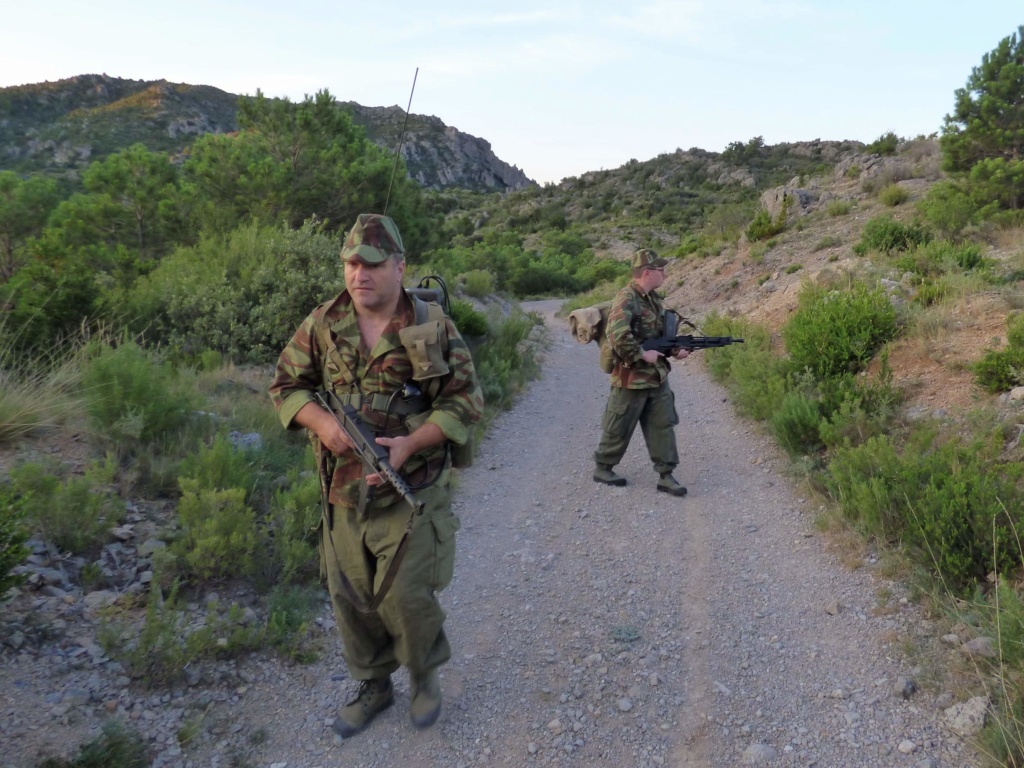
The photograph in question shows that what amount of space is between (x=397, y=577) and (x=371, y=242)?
4.41ft

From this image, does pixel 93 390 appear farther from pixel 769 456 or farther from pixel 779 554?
pixel 769 456

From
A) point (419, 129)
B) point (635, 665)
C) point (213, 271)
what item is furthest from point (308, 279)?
point (419, 129)

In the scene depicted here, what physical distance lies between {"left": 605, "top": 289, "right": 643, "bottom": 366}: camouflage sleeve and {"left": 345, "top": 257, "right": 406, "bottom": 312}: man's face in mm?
3239

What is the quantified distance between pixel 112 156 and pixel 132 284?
12.4 feet

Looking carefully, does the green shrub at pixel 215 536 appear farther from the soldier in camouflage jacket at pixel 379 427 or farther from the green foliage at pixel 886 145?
the green foliage at pixel 886 145

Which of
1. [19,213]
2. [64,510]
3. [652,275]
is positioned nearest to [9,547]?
[64,510]

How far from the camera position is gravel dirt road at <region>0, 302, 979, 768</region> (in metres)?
2.98

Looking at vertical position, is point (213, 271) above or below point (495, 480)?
above

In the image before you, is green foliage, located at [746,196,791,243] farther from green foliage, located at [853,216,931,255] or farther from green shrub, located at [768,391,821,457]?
green shrub, located at [768,391,821,457]

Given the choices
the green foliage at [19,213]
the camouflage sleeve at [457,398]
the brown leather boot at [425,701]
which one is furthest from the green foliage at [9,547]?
the green foliage at [19,213]

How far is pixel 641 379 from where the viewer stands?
234 inches

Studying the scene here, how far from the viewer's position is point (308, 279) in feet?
27.5

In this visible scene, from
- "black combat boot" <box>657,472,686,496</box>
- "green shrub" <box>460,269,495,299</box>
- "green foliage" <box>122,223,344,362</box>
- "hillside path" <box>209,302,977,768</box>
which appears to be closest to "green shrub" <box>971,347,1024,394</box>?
"hillside path" <box>209,302,977,768</box>

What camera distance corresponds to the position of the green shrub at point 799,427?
641 cm
